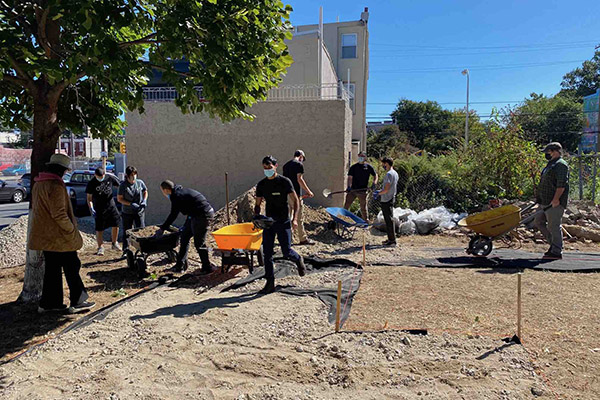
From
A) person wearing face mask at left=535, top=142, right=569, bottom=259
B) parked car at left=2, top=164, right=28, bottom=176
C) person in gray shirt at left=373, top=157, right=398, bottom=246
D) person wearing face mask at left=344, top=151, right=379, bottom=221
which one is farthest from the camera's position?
parked car at left=2, top=164, right=28, bottom=176

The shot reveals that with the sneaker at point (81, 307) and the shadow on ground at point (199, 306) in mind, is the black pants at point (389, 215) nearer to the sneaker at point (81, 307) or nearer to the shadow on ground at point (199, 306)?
the shadow on ground at point (199, 306)

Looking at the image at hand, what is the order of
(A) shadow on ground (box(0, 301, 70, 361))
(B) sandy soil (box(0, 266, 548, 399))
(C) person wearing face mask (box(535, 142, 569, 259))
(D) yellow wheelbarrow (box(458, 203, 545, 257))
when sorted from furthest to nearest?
(D) yellow wheelbarrow (box(458, 203, 545, 257)) < (C) person wearing face mask (box(535, 142, 569, 259)) < (A) shadow on ground (box(0, 301, 70, 361)) < (B) sandy soil (box(0, 266, 548, 399))

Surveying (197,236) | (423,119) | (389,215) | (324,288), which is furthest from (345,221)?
(423,119)

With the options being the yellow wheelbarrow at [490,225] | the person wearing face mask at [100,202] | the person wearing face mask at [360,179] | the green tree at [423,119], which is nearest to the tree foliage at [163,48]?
the person wearing face mask at [100,202]

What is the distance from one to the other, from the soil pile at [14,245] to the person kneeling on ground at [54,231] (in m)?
3.98

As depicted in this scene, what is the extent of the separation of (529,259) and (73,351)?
6830 millimetres

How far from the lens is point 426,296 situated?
17.5 feet

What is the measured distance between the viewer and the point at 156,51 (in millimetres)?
4848

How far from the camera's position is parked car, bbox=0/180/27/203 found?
19.8 m

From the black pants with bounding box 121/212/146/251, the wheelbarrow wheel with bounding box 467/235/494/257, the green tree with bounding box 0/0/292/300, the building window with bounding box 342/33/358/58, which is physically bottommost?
the wheelbarrow wheel with bounding box 467/235/494/257

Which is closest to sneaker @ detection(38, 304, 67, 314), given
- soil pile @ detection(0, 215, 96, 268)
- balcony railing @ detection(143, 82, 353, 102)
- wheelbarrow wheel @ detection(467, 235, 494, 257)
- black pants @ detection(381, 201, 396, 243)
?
soil pile @ detection(0, 215, 96, 268)

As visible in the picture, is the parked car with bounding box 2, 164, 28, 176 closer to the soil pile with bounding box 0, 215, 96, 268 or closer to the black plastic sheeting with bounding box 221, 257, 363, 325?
the soil pile with bounding box 0, 215, 96, 268

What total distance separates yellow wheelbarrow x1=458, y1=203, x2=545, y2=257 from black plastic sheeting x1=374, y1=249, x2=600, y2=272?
0.20 m

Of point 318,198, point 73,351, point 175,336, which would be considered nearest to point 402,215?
point 318,198
